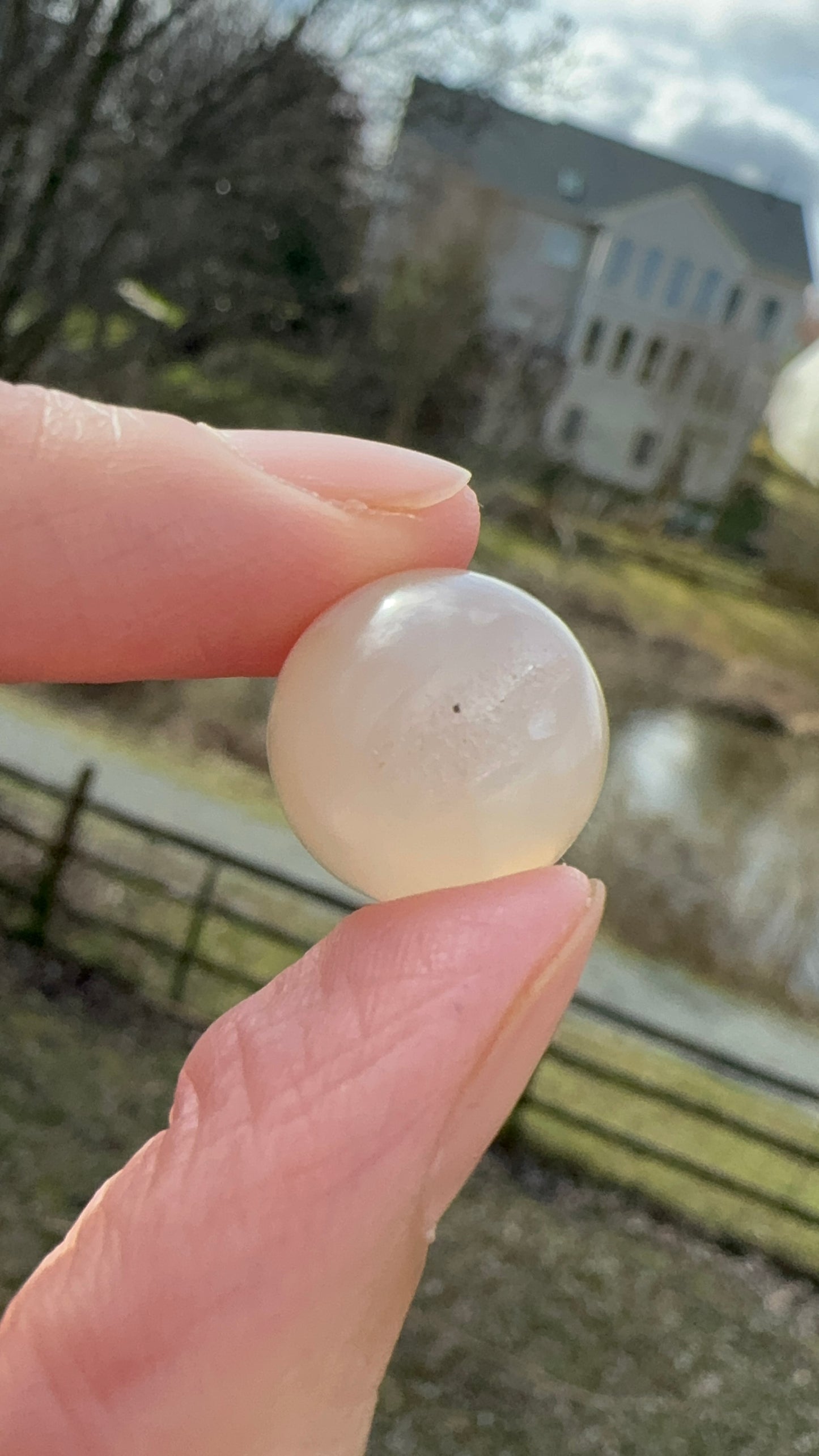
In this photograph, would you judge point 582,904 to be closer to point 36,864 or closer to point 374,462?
point 374,462

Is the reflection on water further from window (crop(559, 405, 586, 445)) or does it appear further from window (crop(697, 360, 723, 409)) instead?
window (crop(697, 360, 723, 409))

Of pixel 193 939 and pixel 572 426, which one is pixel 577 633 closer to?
pixel 572 426

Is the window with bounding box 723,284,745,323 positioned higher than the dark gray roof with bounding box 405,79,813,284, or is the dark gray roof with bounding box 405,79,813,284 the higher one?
the dark gray roof with bounding box 405,79,813,284

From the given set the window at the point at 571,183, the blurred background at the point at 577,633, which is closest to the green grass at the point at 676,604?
the blurred background at the point at 577,633

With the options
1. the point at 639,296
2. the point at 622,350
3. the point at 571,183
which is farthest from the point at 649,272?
the point at 571,183

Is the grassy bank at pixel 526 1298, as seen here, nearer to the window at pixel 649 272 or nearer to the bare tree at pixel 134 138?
the bare tree at pixel 134 138

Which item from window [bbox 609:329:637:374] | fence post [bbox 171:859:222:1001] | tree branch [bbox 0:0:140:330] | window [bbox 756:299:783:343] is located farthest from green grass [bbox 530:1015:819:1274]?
window [bbox 756:299:783:343]

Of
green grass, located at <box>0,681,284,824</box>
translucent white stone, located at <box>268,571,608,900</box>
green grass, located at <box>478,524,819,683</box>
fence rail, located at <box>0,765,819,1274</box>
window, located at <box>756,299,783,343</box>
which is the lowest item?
green grass, located at <box>0,681,284,824</box>
